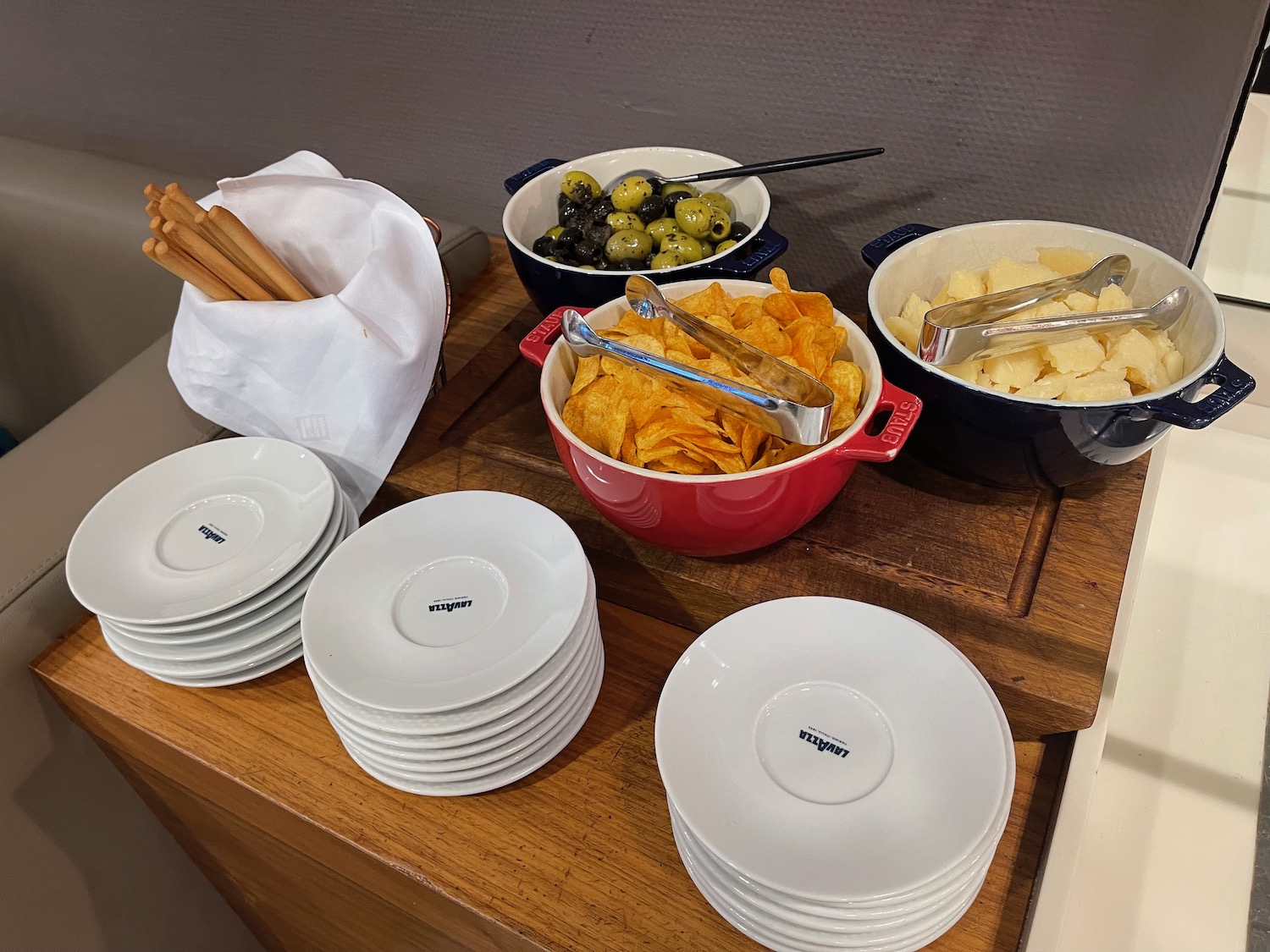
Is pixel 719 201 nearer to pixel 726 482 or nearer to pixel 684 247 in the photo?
pixel 684 247

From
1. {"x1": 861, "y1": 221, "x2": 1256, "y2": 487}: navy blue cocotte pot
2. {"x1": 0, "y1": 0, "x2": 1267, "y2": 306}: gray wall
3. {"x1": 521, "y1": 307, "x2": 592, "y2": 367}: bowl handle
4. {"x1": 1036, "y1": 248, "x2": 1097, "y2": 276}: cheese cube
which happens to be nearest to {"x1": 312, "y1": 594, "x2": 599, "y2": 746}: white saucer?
{"x1": 521, "y1": 307, "x2": 592, "y2": 367}: bowl handle

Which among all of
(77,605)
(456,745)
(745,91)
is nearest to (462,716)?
(456,745)

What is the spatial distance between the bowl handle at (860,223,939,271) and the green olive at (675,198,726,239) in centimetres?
16

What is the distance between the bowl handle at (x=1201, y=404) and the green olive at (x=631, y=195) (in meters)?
0.53

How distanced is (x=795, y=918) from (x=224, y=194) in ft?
2.73

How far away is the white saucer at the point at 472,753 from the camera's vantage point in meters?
0.62

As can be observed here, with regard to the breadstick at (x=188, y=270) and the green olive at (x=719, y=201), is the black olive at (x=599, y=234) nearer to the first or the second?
the green olive at (x=719, y=201)

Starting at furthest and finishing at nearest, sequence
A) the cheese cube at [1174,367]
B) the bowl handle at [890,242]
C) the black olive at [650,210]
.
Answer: the black olive at [650,210] < the bowl handle at [890,242] < the cheese cube at [1174,367]

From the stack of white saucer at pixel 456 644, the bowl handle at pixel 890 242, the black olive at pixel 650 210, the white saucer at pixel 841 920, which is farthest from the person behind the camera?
the black olive at pixel 650 210

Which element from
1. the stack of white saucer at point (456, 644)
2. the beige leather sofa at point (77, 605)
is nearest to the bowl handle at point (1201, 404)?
the stack of white saucer at point (456, 644)

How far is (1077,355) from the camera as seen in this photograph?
701 mm

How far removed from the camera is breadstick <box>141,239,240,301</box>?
72cm

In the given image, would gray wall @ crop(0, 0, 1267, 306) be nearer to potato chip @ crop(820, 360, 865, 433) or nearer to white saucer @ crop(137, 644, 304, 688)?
potato chip @ crop(820, 360, 865, 433)

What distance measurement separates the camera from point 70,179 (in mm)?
1361
